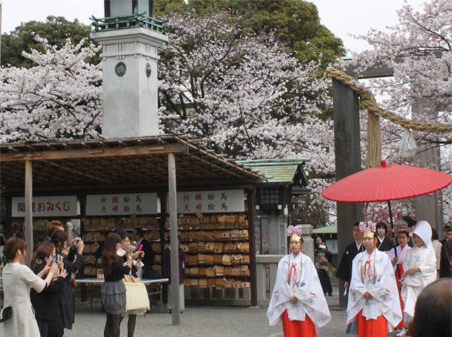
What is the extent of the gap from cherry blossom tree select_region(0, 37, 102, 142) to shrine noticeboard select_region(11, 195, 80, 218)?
4584mm

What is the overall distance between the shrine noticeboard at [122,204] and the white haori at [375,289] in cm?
657

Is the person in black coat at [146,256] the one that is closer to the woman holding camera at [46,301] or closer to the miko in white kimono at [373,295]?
the miko in white kimono at [373,295]

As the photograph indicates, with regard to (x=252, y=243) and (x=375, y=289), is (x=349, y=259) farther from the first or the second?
(x=252, y=243)

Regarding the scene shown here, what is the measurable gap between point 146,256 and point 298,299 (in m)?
5.29

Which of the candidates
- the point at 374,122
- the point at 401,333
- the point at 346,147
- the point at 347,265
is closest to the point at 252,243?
the point at 346,147

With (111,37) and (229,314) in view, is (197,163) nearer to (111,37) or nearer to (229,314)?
(229,314)

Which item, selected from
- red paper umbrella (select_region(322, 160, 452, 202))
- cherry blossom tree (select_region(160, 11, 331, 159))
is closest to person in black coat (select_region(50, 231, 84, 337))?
red paper umbrella (select_region(322, 160, 452, 202))

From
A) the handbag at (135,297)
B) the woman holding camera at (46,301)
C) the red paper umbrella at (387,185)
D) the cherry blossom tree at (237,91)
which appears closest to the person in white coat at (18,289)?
the woman holding camera at (46,301)

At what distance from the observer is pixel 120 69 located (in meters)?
17.8

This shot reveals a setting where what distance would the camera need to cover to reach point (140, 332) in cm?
1068

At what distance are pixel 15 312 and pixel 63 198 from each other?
875 centimetres

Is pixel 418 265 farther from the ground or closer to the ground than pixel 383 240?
closer to the ground

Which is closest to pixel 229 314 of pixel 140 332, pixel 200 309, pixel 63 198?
pixel 200 309

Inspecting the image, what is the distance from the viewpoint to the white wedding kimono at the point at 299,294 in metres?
8.85
